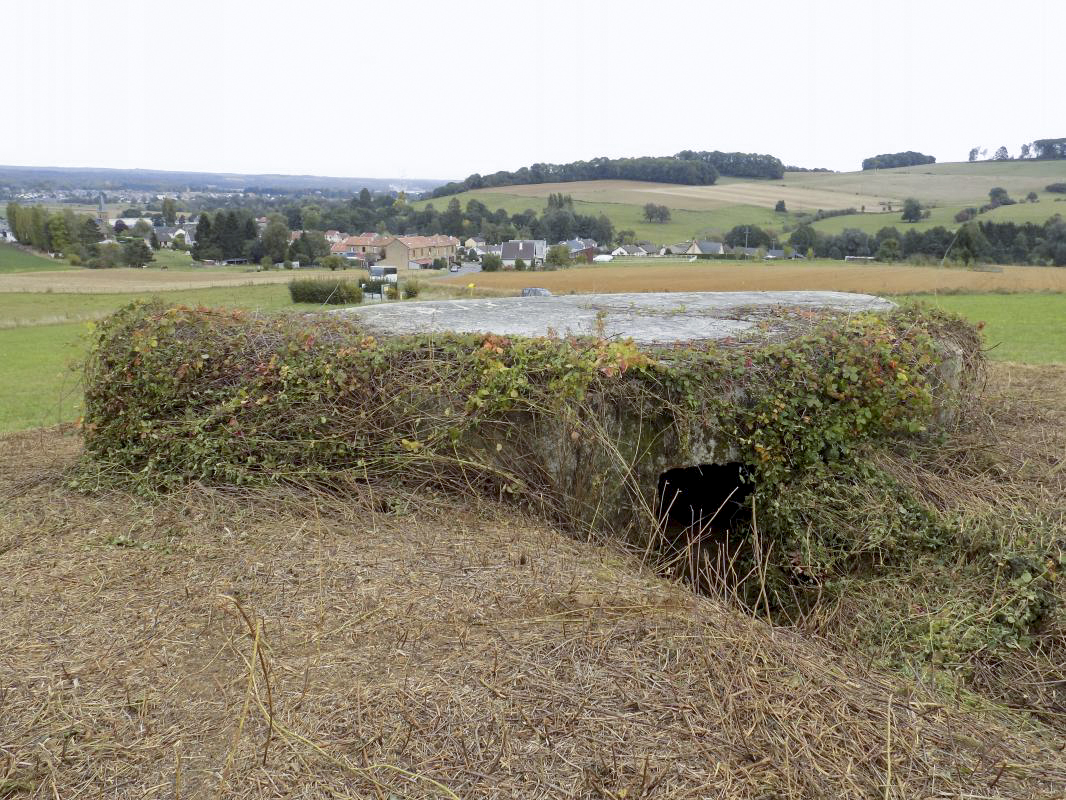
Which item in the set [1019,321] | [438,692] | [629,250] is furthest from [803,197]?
[438,692]

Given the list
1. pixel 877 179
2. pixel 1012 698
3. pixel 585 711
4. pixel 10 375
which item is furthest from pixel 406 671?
pixel 877 179

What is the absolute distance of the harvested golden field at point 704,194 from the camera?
7194cm

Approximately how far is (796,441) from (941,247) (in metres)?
48.7

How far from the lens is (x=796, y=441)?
6.06 metres

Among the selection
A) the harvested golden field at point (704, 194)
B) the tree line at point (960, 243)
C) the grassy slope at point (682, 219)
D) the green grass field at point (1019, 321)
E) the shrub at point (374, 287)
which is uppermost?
the harvested golden field at point (704, 194)

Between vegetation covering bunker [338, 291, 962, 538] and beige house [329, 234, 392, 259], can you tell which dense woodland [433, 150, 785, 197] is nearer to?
beige house [329, 234, 392, 259]

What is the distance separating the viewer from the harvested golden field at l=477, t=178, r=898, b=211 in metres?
71.9

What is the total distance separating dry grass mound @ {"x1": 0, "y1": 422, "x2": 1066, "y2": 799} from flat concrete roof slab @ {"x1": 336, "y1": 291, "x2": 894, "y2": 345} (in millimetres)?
2924

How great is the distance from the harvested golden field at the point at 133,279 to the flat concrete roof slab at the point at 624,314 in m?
40.2

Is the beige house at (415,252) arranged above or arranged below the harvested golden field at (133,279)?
above

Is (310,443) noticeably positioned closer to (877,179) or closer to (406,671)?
(406,671)

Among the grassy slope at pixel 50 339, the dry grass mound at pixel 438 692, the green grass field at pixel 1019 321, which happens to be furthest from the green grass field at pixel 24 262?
the dry grass mound at pixel 438 692

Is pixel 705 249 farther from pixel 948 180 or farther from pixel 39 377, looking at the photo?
pixel 39 377

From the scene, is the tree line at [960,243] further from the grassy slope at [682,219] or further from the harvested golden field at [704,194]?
the harvested golden field at [704,194]
